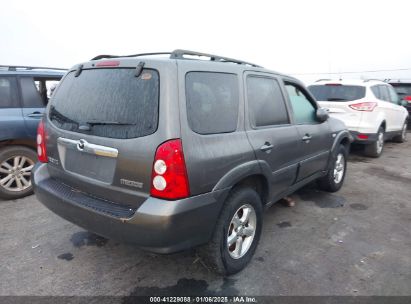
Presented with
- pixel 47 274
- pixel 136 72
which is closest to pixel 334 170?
pixel 136 72

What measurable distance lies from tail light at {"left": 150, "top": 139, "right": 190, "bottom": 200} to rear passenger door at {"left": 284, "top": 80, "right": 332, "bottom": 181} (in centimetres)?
182

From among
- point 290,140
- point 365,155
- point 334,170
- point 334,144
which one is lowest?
point 365,155

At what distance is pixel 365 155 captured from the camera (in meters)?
6.99

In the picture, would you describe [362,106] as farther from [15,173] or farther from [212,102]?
[15,173]

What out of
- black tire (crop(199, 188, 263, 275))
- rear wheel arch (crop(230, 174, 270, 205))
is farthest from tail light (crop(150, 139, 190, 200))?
rear wheel arch (crop(230, 174, 270, 205))

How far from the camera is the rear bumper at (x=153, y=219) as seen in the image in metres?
1.96

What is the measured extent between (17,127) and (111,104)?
2.63 m

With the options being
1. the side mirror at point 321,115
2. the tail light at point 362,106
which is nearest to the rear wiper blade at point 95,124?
the side mirror at point 321,115

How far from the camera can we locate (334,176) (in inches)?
176

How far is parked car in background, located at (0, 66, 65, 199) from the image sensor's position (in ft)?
13.3

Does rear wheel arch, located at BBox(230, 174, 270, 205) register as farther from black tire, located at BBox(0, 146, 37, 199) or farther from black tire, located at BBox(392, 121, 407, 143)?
black tire, located at BBox(392, 121, 407, 143)

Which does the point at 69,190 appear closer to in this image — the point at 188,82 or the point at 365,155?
the point at 188,82

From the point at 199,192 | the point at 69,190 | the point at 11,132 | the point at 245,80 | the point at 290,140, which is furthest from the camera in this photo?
the point at 11,132

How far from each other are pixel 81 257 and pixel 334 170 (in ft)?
11.5
